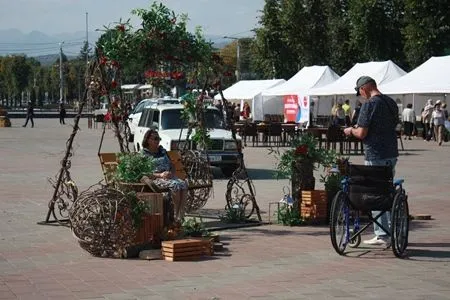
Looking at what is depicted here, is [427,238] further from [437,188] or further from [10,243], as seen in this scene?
[437,188]

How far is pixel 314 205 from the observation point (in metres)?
11.9

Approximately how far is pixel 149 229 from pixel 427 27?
125 feet

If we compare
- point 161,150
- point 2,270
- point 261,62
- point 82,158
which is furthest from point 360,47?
point 2,270

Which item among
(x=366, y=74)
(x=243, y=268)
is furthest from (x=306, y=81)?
(x=243, y=268)

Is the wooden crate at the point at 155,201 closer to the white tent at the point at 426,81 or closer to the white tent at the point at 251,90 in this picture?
the white tent at the point at 426,81

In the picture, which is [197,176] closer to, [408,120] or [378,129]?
[378,129]

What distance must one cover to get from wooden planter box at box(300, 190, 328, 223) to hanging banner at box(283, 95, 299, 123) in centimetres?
2938

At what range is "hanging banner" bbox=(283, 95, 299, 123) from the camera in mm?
41487

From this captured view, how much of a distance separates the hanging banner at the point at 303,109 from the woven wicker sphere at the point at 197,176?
26919 mm

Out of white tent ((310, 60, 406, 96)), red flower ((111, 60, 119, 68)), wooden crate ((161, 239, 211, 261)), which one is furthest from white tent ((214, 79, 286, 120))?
wooden crate ((161, 239, 211, 261))

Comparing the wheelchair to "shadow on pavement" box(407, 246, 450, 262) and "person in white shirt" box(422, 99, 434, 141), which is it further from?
"person in white shirt" box(422, 99, 434, 141)

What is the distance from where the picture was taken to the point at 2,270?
874 centimetres

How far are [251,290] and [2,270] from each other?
263 cm

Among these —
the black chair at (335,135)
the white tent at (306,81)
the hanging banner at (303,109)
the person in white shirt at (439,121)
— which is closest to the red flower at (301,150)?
the black chair at (335,135)
